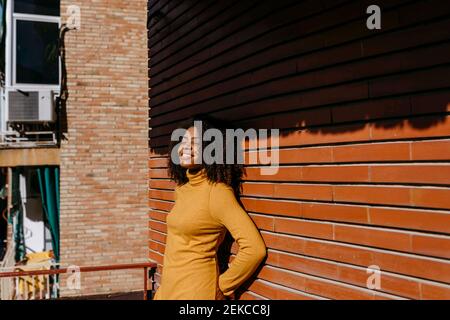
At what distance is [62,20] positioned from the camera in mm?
7695

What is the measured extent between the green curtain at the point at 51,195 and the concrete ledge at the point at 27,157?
13.4 inches

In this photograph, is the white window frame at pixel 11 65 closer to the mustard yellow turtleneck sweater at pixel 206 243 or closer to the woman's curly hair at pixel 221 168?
the woman's curly hair at pixel 221 168

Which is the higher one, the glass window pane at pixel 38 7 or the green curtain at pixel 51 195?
the glass window pane at pixel 38 7

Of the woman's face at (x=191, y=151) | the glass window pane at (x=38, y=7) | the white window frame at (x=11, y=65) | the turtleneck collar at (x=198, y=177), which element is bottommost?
the turtleneck collar at (x=198, y=177)

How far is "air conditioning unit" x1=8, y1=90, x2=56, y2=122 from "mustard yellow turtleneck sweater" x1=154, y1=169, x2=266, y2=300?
17.5 feet

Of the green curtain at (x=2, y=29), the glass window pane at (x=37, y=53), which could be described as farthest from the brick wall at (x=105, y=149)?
the green curtain at (x=2, y=29)

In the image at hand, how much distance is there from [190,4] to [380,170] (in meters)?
2.54

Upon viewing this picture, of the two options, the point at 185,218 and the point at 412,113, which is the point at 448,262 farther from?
the point at 185,218

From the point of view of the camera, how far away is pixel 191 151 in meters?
3.04

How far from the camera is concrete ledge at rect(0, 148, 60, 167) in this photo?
7598mm

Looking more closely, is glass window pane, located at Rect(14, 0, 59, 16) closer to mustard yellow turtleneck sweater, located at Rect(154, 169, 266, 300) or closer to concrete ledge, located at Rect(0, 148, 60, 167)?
concrete ledge, located at Rect(0, 148, 60, 167)

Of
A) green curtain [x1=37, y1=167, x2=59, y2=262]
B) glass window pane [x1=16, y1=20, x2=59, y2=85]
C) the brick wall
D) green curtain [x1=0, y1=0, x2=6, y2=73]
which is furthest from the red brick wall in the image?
green curtain [x1=0, y1=0, x2=6, y2=73]

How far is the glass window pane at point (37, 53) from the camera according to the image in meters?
8.02

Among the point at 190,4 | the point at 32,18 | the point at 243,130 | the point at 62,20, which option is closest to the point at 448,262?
the point at 243,130
